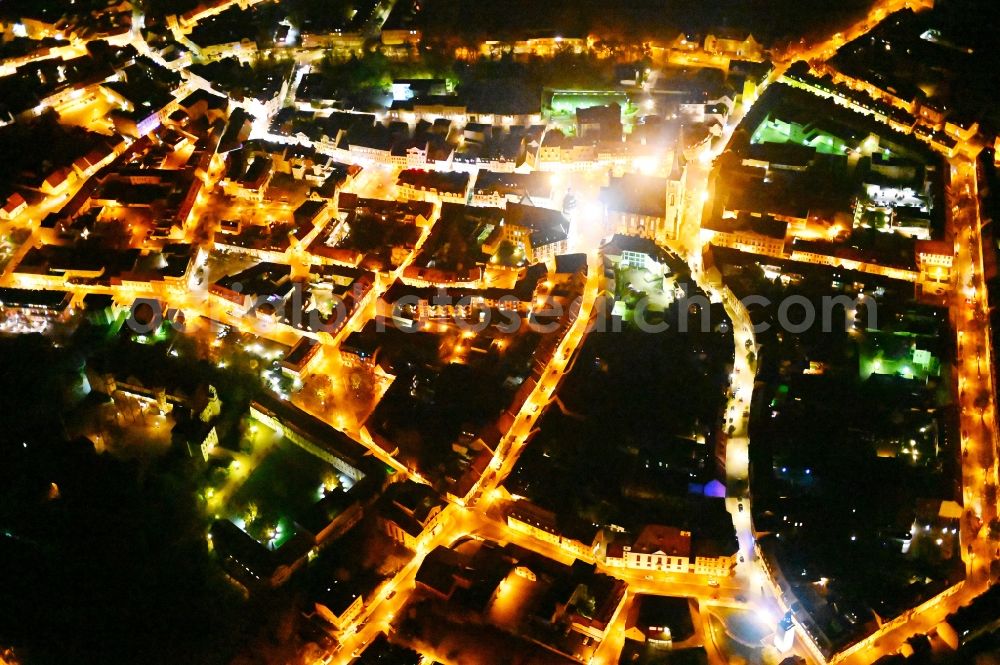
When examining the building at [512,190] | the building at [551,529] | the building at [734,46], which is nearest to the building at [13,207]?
the building at [512,190]

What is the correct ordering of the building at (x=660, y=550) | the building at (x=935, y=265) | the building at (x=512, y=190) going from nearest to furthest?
the building at (x=660, y=550) < the building at (x=935, y=265) < the building at (x=512, y=190)

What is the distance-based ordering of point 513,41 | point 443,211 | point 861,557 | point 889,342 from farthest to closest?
point 513,41, point 443,211, point 889,342, point 861,557

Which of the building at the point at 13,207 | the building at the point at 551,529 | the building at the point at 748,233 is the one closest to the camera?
the building at the point at 551,529

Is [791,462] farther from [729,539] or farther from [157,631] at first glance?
[157,631]

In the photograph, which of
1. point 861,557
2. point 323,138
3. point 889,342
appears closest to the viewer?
point 861,557

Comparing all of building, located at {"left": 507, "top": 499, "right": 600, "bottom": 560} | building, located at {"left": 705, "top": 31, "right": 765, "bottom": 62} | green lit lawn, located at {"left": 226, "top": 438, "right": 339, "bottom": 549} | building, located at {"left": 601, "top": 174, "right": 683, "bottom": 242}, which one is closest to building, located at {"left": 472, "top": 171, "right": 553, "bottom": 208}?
building, located at {"left": 601, "top": 174, "right": 683, "bottom": 242}

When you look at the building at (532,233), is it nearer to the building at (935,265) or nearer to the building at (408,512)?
the building at (408,512)

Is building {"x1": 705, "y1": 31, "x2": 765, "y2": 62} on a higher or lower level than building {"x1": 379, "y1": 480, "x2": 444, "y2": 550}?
higher

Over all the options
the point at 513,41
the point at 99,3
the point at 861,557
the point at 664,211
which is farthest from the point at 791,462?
the point at 99,3

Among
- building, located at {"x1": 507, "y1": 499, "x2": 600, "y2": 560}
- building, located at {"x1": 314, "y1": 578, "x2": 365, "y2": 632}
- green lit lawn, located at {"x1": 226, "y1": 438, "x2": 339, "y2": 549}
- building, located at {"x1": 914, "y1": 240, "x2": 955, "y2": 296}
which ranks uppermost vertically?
building, located at {"x1": 914, "y1": 240, "x2": 955, "y2": 296}

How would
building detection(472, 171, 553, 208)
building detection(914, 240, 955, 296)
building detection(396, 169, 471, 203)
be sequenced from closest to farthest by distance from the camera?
1. building detection(914, 240, 955, 296)
2. building detection(472, 171, 553, 208)
3. building detection(396, 169, 471, 203)

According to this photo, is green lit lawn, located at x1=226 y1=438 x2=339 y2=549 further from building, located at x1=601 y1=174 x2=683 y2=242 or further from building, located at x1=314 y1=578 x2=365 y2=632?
building, located at x1=601 y1=174 x2=683 y2=242
